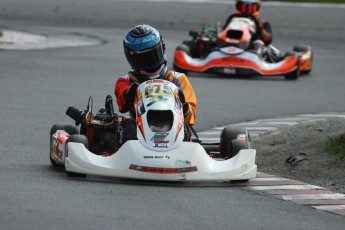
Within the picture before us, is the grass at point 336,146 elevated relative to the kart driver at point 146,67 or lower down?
lower down

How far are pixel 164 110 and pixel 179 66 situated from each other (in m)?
9.34

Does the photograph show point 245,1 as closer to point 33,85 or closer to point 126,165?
point 33,85

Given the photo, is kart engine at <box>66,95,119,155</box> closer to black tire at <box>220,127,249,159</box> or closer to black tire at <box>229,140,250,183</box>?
black tire at <box>220,127,249,159</box>

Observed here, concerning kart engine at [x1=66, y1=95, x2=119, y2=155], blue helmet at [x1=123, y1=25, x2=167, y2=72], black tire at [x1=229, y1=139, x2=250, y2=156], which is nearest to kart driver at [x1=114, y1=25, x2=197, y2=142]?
blue helmet at [x1=123, y1=25, x2=167, y2=72]

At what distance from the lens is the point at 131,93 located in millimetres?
9250

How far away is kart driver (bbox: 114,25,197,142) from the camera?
30.7 feet

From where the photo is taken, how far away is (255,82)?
1755cm

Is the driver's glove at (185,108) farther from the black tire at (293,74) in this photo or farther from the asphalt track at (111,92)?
the black tire at (293,74)

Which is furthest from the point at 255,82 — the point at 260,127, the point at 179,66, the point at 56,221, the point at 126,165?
the point at 56,221

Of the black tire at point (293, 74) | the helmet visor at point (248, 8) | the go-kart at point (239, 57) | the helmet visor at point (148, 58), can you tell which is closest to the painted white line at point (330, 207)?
the helmet visor at point (148, 58)

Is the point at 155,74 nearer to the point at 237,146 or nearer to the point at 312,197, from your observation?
the point at 237,146

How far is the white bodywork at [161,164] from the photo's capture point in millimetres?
8414

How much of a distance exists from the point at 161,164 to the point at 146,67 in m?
1.25

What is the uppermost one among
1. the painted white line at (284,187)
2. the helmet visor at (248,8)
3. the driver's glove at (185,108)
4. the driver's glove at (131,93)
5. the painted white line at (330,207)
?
the driver's glove at (131,93)
